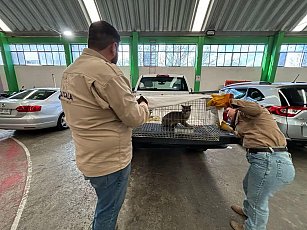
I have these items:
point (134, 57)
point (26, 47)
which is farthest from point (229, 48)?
point (26, 47)

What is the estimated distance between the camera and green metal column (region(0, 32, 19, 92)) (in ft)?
38.6

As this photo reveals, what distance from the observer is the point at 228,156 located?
3537 mm

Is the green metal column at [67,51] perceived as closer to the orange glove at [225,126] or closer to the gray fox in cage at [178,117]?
the gray fox in cage at [178,117]

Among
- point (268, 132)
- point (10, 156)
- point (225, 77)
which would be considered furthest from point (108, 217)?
point (225, 77)

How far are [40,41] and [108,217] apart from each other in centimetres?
1439

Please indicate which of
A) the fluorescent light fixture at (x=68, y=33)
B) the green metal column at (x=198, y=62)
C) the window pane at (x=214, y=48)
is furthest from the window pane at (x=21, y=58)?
the window pane at (x=214, y=48)

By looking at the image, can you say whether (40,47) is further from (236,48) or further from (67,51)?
(236,48)

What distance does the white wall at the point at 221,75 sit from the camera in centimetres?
1200

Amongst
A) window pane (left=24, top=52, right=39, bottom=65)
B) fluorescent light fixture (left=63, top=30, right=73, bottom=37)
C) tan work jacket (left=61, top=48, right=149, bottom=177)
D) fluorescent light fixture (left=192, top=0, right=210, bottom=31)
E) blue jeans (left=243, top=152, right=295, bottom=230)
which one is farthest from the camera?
window pane (left=24, top=52, right=39, bottom=65)

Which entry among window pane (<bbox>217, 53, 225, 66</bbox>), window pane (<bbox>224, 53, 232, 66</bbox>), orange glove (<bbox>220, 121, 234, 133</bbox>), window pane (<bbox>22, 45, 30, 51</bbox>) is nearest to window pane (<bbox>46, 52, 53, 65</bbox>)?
window pane (<bbox>22, 45, 30, 51</bbox>)

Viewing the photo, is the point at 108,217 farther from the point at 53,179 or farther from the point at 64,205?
the point at 53,179

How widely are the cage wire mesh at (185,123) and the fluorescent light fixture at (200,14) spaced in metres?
8.18

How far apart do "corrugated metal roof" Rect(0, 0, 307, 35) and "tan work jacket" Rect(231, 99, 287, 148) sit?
8671mm

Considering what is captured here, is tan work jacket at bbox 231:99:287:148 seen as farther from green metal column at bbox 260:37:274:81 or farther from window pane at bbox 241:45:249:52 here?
window pane at bbox 241:45:249:52
